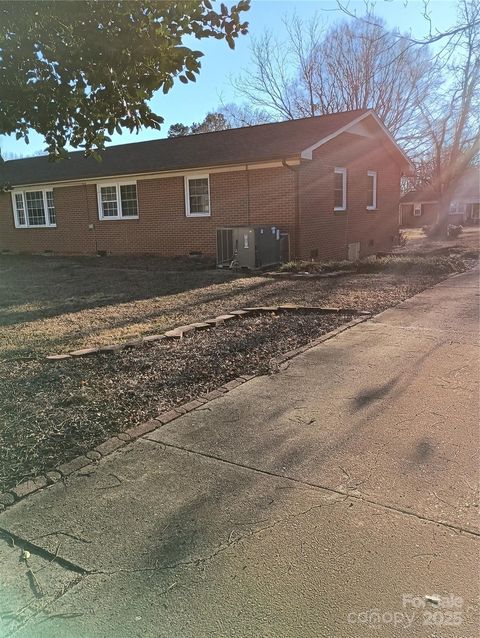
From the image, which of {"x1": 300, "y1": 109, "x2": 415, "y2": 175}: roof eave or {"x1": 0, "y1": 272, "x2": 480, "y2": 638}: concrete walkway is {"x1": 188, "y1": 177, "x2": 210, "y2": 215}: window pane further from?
{"x1": 0, "y1": 272, "x2": 480, "y2": 638}: concrete walkway

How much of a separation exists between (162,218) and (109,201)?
294 cm

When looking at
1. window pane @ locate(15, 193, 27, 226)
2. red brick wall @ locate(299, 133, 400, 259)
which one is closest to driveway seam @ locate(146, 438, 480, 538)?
red brick wall @ locate(299, 133, 400, 259)

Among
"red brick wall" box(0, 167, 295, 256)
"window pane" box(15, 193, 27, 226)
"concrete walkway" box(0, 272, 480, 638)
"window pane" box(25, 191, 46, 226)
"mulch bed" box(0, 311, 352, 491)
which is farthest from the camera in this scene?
"window pane" box(15, 193, 27, 226)

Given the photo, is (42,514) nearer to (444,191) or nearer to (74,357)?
(74,357)

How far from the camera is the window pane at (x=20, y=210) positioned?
22.7 m

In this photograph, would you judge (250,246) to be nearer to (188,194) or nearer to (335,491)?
(188,194)

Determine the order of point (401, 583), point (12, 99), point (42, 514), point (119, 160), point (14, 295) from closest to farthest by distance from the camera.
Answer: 1. point (401, 583)
2. point (42, 514)
3. point (12, 99)
4. point (14, 295)
5. point (119, 160)

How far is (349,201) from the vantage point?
18.8m

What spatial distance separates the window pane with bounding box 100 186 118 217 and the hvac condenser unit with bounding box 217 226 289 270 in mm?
6670

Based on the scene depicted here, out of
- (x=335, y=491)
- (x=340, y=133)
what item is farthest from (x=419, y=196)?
(x=335, y=491)

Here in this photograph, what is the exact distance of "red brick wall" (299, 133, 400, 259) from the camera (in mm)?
15867

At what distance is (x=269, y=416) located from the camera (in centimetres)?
429

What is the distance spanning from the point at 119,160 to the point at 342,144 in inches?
338

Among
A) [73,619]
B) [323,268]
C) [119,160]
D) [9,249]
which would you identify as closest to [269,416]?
[73,619]
